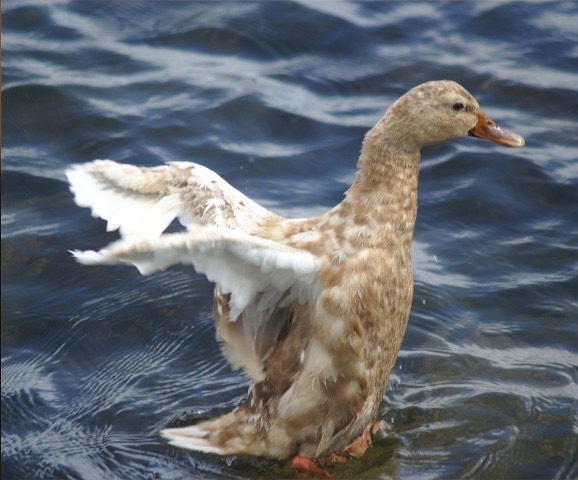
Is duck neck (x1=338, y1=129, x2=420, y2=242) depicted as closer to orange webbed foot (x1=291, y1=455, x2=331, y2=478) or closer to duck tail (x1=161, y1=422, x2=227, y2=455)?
orange webbed foot (x1=291, y1=455, x2=331, y2=478)

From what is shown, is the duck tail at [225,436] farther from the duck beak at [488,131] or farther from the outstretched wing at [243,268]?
the duck beak at [488,131]

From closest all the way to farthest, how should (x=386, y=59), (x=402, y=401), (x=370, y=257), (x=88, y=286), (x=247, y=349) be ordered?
(x=370, y=257), (x=247, y=349), (x=402, y=401), (x=88, y=286), (x=386, y=59)

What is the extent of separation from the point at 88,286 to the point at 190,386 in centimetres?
111

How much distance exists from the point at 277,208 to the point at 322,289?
8.39 ft

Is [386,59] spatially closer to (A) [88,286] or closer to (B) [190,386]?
(A) [88,286]

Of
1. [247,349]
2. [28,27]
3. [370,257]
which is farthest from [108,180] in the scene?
[28,27]

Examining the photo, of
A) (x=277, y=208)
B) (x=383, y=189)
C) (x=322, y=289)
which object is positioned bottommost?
(x=277, y=208)

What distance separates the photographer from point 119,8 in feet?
29.6

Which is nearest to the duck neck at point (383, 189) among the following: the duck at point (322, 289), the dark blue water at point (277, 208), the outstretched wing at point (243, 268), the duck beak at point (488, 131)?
the duck at point (322, 289)

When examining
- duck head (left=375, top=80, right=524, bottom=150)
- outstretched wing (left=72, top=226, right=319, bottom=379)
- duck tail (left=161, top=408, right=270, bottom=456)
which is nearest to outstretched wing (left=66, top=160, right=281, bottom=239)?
outstretched wing (left=72, top=226, right=319, bottom=379)

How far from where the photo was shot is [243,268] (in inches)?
139

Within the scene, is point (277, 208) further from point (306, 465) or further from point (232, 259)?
point (232, 259)

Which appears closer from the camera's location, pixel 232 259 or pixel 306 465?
pixel 232 259

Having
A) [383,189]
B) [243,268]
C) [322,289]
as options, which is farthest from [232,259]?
[383,189]
